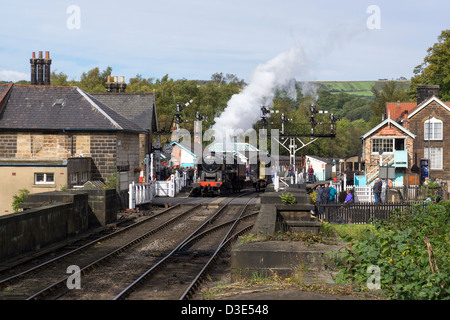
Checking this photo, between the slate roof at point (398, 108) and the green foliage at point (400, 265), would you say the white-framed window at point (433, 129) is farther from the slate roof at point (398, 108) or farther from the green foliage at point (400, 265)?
the green foliage at point (400, 265)

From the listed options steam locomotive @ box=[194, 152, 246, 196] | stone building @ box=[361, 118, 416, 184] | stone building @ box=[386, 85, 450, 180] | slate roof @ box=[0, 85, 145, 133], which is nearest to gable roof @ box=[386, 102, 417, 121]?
stone building @ box=[386, 85, 450, 180]

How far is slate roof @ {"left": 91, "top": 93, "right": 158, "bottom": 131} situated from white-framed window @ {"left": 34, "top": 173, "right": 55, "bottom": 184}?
16538 mm

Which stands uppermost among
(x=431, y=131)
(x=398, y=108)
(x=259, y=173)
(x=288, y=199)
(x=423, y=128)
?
(x=398, y=108)

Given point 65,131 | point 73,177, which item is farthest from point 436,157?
point 73,177

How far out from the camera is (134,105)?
136 ft

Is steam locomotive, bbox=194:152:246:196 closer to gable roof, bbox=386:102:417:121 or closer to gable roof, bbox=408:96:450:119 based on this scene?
gable roof, bbox=408:96:450:119

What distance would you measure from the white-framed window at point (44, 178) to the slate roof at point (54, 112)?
4.88 meters

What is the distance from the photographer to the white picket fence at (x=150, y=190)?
28094 mm

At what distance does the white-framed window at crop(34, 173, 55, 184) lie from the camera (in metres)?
24.0

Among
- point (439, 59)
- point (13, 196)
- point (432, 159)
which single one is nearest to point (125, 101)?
point (13, 196)

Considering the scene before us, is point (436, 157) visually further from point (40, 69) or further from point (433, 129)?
point (40, 69)

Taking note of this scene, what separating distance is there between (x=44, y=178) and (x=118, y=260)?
10.9m

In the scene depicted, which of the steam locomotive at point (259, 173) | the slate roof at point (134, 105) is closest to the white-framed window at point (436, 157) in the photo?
the steam locomotive at point (259, 173)
